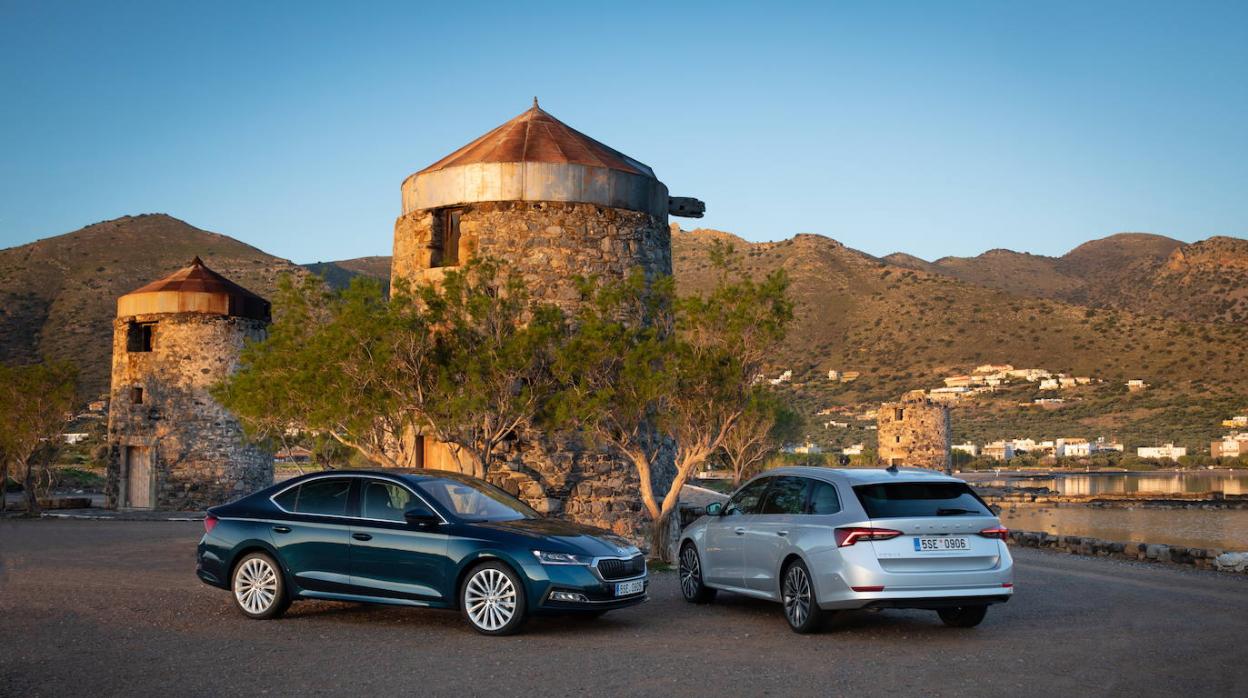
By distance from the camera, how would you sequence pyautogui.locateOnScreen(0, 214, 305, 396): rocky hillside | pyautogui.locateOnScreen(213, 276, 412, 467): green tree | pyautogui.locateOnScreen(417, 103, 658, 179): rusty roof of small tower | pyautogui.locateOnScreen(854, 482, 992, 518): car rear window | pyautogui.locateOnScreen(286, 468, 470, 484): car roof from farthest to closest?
1. pyautogui.locateOnScreen(0, 214, 305, 396): rocky hillside
2. pyautogui.locateOnScreen(417, 103, 658, 179): rusty roof of small tower
3. pyautogui.locateOnScreen(213, 276, 412, 467): green tree
4. pyautogui.locateOnScreen(286, 468, 470, 484): car roof
5. pyautogui.locateOnScreen(854, 482, 992, 518): car rear window

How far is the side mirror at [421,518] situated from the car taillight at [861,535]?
3.71 metres

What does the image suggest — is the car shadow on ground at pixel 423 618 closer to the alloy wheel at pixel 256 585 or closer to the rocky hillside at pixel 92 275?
the alloy wheel at pixel 256 585

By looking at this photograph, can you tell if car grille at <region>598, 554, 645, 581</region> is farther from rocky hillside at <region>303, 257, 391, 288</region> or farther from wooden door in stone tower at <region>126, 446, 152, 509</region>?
rocky hillside at <region>303, 257, 391, 288</region>

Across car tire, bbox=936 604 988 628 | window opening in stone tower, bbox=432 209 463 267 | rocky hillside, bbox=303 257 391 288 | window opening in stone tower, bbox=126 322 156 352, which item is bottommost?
car tire, bbox=936 604 988 628

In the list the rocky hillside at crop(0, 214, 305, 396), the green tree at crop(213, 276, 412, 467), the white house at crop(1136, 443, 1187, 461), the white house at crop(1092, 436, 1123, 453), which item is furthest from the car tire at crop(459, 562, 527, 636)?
the white house at crop(1092, 436, 1123, 453)

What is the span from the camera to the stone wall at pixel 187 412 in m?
33.0

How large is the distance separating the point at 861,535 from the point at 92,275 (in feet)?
257

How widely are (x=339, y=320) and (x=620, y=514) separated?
5.70 meters

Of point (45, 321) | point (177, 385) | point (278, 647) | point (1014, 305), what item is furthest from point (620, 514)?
point (1014, 305)

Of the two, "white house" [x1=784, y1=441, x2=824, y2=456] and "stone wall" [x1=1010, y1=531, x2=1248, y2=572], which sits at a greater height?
"white house" [x1=784, y1=441, x2=824, y2=456]

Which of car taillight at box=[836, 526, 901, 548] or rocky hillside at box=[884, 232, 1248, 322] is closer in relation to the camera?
car taillight at box=[836, 526, 901, 548]

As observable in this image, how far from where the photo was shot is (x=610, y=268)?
774 inches

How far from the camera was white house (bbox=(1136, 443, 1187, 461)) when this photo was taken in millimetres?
80812

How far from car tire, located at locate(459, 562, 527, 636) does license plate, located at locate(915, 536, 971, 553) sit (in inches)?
141
